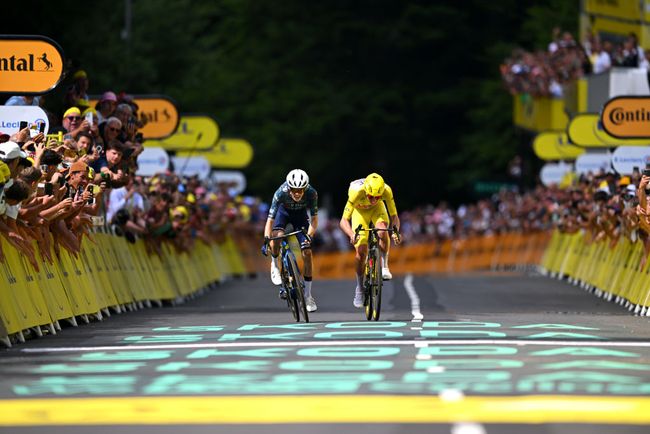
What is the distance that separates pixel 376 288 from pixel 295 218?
127 cm

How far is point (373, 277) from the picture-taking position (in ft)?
69.4

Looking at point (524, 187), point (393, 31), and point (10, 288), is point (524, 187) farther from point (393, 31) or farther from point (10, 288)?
point (10, 288)

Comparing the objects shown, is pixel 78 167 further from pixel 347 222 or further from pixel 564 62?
pixel 564 62

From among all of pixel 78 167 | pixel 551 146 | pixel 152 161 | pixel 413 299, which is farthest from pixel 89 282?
pixel 551 146

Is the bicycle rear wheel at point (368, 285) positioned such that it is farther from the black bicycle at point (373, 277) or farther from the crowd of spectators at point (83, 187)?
the crowd of spectators at point (83, 187)

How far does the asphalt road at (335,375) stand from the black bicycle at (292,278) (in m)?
0.35

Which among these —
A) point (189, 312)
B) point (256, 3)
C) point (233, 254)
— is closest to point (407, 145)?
point (256, 3)

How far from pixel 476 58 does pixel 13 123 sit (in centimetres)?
5909

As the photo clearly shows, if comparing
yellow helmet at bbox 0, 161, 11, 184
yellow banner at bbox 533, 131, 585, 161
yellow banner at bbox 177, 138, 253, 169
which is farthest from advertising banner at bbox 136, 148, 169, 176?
yellow helmet at bbox 0, 161, 11, 184

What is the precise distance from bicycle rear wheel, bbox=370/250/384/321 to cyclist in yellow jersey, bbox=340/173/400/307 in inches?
4.4

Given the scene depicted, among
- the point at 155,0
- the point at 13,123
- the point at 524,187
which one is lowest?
the point at 524,187

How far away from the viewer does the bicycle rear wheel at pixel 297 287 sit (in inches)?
819

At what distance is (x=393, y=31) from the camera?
3189 inches

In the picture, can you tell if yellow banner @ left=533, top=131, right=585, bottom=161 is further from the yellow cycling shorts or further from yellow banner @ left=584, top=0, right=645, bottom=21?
the yellow cycling shorts
